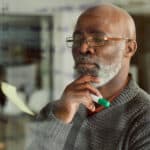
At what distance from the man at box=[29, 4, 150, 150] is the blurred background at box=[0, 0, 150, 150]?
6 centimetres

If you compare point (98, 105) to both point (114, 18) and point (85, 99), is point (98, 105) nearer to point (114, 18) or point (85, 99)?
point (85, 99)

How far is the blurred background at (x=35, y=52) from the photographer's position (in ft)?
2.01

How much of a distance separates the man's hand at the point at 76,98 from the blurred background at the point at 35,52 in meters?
0.06

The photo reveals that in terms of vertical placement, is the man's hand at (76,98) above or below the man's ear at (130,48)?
below

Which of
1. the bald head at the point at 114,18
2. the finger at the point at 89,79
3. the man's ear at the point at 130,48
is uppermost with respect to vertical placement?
the bald head at the point at 114,18

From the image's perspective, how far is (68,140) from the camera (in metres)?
0.53

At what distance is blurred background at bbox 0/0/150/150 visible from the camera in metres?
0.61

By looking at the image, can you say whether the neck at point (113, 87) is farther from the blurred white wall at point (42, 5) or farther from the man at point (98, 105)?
the blurred white wall at point (42, 5)

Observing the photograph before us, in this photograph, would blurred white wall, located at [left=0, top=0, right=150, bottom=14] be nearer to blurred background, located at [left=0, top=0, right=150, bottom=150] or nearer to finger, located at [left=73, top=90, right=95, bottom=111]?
blurred background, located at [left=0, top=0, right=150, bottom=150]

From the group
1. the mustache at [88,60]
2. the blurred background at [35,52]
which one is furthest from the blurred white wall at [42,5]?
the mustache at [88,60]

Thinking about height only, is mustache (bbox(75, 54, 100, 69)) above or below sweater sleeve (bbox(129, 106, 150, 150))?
above

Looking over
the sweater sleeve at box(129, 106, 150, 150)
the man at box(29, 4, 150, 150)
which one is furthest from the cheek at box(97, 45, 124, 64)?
the sweater sleeve at box(129, 106, 150, 150)

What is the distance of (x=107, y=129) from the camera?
53 centimetres

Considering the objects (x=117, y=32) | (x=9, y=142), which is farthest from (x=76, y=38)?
(x=9, y=142)
